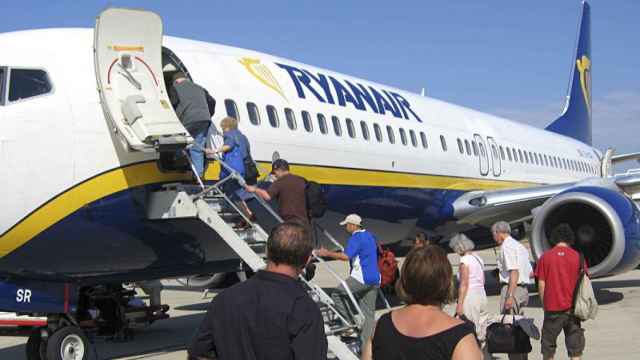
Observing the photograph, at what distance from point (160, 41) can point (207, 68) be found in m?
1.00

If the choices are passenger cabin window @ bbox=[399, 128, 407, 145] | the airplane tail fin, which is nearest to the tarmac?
passenger cabin window @ bbox=[399, 128, 407, 145]

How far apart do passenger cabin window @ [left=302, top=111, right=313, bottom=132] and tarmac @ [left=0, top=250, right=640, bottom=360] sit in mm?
3019

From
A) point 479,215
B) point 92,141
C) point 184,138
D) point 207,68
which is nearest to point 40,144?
point 92,141

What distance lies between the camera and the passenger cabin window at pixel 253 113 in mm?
9648

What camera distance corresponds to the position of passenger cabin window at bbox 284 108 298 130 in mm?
10234

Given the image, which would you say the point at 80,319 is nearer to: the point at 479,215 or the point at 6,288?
the point at 6,288

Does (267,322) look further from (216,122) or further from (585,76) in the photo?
(585,76)

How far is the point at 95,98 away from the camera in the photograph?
802 cm

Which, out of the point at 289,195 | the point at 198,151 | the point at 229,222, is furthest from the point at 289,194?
the point at 198,151

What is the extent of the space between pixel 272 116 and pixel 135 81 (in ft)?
7.14

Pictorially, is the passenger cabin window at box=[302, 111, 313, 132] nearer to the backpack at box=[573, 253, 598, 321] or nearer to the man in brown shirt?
the man in brown shirt

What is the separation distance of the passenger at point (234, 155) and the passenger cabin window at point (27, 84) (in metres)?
1.73

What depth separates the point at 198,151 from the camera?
855cm

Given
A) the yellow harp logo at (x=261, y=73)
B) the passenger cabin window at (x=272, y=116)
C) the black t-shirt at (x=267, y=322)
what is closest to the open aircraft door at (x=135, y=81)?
the passenger cabin window at (x=272, y=116)
